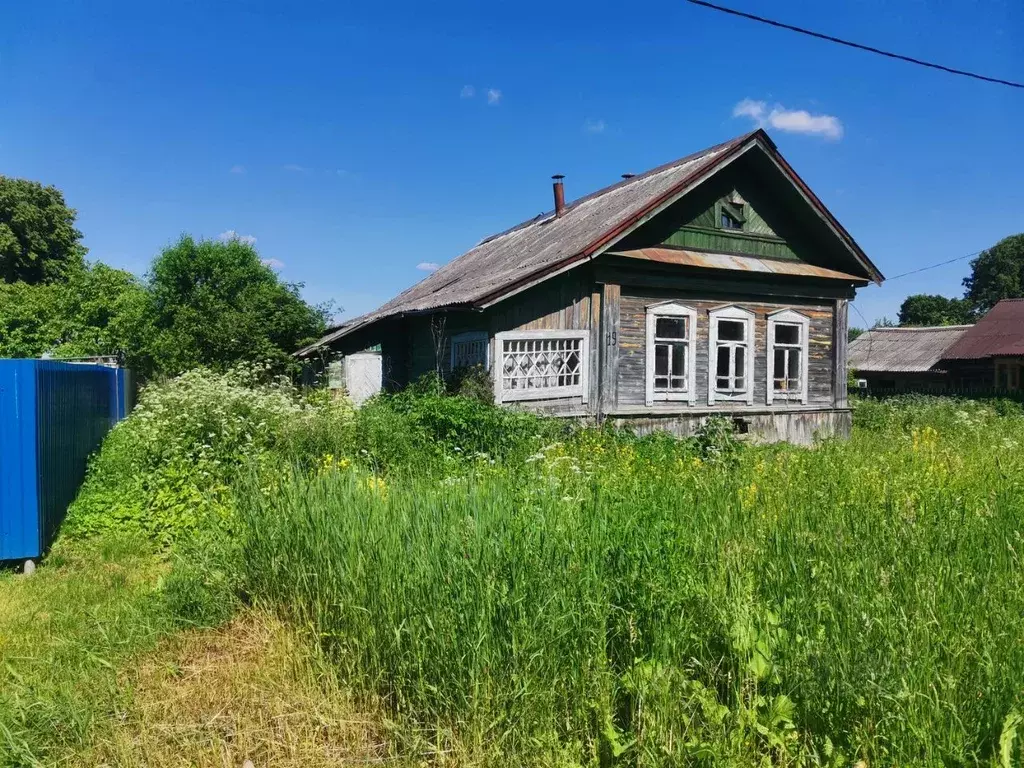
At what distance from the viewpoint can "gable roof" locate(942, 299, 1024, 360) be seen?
2641 cm

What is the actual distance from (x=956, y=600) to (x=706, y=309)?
10004 mm

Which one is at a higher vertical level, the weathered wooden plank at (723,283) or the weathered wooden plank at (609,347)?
the weathered wooden plank at (723,283)

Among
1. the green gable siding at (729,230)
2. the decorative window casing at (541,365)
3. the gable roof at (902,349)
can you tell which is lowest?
the decorative window casing at (541,365)

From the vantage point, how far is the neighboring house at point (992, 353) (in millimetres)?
26375

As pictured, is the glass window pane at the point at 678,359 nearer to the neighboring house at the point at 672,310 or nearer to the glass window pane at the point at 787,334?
the neighboring house at the point at 672,310

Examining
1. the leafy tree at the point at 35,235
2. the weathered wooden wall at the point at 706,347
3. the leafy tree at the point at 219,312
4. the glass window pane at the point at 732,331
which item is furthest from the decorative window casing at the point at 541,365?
the leafy tree at the point at 35,235

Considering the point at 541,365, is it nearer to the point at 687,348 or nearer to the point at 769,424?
the point at 687,348

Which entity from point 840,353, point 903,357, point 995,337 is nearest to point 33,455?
point 840,353

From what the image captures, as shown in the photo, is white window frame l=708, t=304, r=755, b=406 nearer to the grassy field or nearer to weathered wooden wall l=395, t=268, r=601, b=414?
weathered wooden wall l=395, t=268, r=601, b=414

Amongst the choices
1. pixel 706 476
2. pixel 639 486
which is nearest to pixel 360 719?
pixel 639 486

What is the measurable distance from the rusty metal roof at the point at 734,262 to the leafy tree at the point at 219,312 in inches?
452

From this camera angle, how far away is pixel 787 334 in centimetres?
1355

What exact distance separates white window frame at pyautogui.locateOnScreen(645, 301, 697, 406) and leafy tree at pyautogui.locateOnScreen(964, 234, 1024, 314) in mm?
53336

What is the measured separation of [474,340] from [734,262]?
16.5 feet
